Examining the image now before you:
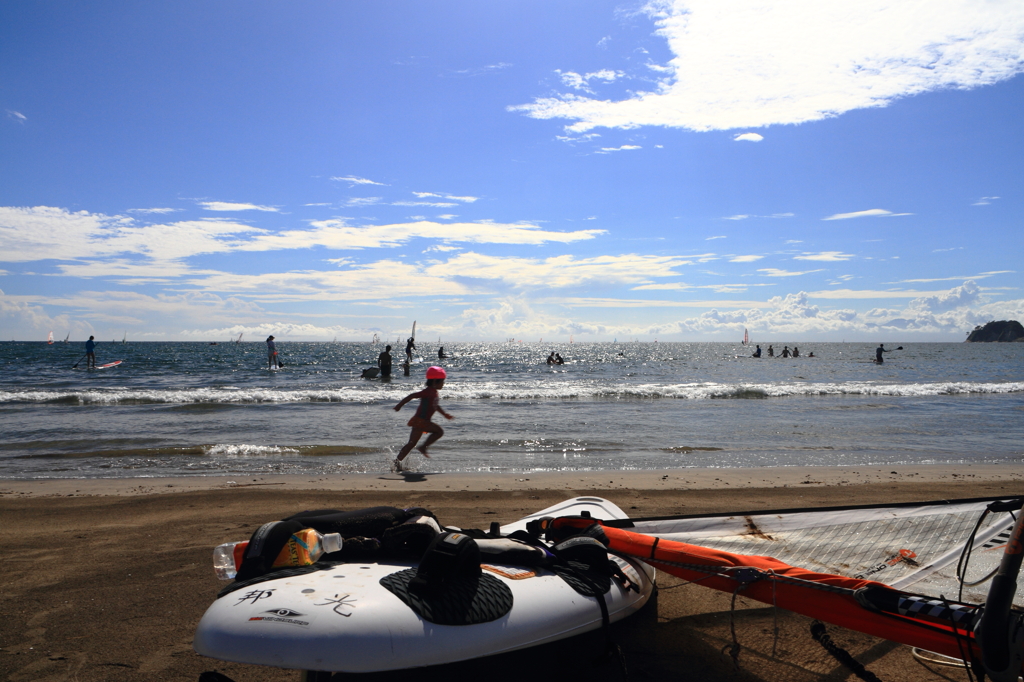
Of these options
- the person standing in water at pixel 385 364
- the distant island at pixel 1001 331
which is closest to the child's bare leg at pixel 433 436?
the person standing in water at pixel 385 364

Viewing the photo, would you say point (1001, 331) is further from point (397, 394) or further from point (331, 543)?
point (331, 543)

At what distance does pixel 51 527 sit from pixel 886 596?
6768 mm

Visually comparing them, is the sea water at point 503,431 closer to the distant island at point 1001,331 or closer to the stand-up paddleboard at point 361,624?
the stand-up paddleboard at point 361,624

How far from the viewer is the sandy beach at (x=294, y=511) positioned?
2891 mm

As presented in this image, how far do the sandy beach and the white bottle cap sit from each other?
601 mm

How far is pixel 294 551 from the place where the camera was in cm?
277

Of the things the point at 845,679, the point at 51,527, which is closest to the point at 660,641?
the point at 845,679

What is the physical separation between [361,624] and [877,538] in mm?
3055

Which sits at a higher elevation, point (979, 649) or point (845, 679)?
point (979, 649)

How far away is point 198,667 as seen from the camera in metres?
2.96

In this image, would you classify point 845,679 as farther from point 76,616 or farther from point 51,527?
point 51,527

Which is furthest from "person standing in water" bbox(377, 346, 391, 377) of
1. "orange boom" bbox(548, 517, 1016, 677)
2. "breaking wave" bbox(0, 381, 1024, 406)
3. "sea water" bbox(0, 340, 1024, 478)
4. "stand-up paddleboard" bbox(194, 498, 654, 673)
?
"stand-up paddleboard" bbox(194, 498, 654, 673)

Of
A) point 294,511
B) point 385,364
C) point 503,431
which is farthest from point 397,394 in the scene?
point 294,511

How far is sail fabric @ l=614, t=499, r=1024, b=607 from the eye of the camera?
305 cm
